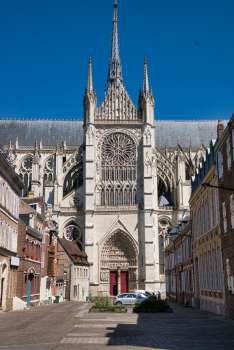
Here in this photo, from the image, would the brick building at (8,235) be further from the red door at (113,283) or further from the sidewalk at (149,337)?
the red door at (113,283)

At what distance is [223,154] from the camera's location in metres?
20.8

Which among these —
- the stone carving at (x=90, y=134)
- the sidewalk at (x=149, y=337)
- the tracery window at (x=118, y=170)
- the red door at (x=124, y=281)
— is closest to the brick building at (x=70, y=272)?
the red door at (x=124, y=281)

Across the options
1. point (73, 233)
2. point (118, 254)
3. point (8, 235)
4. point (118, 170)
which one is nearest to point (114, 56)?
point (118, 170)

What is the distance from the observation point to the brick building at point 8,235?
2531cm

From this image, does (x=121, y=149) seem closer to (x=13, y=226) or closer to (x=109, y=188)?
(x=109, y=188)

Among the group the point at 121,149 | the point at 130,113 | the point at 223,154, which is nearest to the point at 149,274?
the point at 121,149

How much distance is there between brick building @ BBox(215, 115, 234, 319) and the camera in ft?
63.0

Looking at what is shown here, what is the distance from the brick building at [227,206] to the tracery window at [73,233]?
1335 inches

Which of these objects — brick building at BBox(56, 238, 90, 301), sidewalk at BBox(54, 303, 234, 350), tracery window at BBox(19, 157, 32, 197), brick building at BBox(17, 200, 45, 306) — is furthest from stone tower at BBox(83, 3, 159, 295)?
sidewalk at BBox(54, 303, 234, 350)

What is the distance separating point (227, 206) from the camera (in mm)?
20234

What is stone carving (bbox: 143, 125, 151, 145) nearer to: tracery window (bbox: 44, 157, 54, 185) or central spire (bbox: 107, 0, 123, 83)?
central spire (bbox: 107, 0, 123, 83)

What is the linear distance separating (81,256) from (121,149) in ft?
49.4

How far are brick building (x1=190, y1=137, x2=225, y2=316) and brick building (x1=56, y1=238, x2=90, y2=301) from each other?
18.8m

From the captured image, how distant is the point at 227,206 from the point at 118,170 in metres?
35.3
